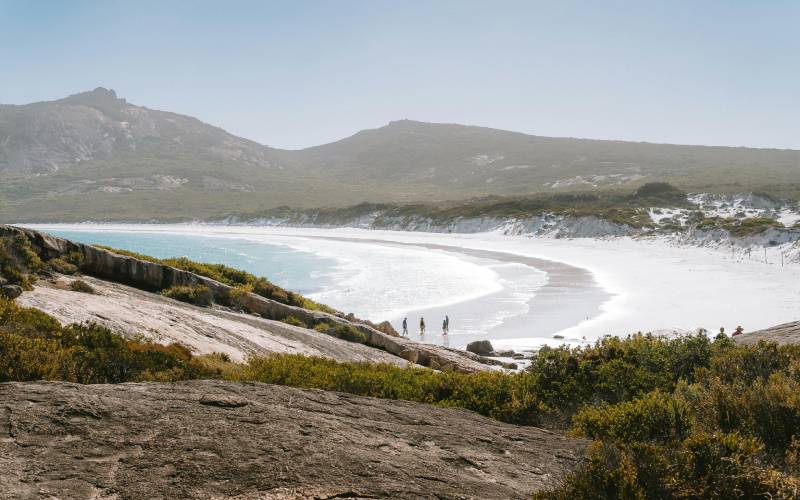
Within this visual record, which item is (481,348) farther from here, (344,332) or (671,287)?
(671,287)

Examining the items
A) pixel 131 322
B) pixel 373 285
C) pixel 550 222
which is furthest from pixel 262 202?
pixel 131 322

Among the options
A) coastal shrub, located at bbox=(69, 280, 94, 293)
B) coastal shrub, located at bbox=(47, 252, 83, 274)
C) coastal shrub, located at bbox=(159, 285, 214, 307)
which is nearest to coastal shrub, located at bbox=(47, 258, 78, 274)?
coastal shrub, located at bbox=(47, 252, 83, 274)

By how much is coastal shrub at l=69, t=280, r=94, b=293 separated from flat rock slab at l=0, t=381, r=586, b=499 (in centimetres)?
821

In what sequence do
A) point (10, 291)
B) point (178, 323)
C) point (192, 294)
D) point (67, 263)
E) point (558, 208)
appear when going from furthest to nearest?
point (558, 208) < point (192, 294) < point (67, 263) < point (178, 323) < point (10, 291)

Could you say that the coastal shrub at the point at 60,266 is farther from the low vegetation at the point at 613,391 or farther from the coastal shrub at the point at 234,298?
the low vegetation at the point at 613,391

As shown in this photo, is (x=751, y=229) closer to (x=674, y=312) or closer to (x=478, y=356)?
(x=674, y=312)

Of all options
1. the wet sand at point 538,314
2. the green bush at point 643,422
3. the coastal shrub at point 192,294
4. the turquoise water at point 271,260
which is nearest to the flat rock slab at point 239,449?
the green bush at point 643,422

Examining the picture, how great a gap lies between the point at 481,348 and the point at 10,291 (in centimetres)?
1604

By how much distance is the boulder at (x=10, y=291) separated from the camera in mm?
9750

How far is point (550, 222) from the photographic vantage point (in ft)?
Answer: 261

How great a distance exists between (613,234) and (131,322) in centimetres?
6801

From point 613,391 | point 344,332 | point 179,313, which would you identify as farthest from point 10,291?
point 613,391

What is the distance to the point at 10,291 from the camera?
9.88m

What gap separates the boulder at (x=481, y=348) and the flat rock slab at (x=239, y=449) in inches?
587
